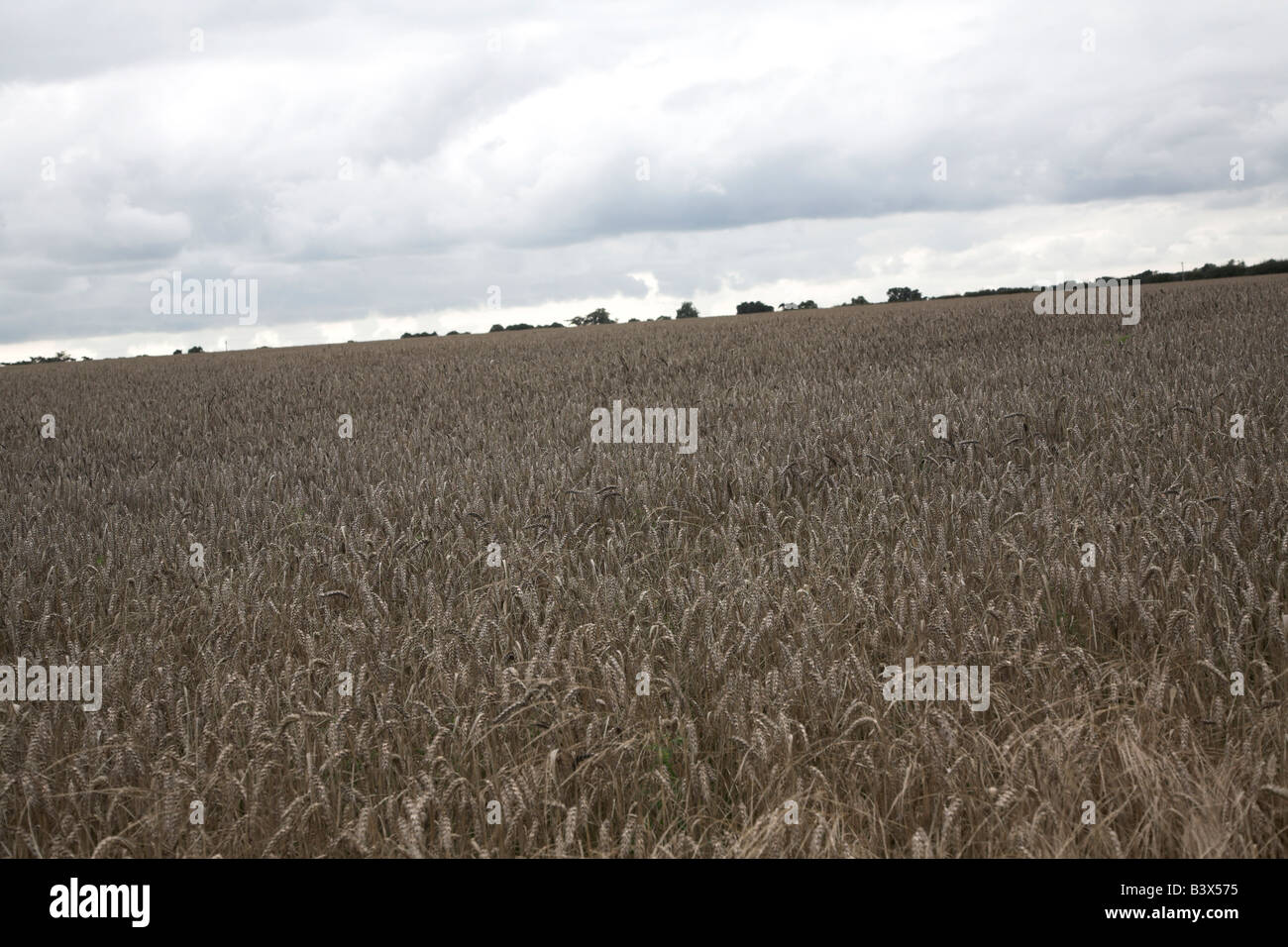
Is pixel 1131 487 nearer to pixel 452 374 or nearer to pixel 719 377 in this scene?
pixel 719 377

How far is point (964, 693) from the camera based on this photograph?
281 cm

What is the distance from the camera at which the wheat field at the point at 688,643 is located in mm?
2309

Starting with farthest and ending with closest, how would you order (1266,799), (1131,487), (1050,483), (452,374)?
(452,374), (1050,483), (1131,487), (1266,799)

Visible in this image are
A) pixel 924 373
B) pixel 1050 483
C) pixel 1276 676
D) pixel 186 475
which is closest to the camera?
pixel 1276 676

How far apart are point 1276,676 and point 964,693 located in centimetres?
97

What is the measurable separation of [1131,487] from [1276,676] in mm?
2213

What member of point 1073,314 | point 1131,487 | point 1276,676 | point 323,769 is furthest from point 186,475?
point 1073,314

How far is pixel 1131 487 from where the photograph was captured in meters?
4.75

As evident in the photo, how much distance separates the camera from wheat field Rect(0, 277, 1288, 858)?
2.31m

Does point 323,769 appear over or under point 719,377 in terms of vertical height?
under

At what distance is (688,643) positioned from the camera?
3344mm
